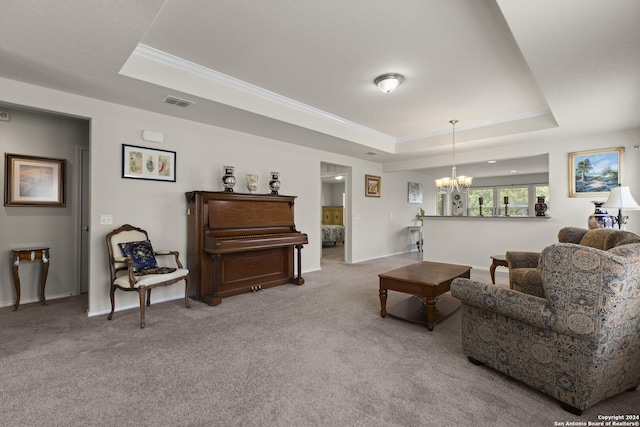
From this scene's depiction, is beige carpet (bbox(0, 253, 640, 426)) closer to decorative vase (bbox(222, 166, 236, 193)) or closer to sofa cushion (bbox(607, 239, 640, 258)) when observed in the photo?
sofa cushion (bbox(607, 239, 640, 258))

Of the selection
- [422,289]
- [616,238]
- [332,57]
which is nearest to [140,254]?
[332,57]

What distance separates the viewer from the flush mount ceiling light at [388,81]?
10.3 feet

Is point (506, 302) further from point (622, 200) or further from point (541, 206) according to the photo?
point (541, 206)

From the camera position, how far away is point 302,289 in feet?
14.0

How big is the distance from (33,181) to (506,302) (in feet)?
16.6

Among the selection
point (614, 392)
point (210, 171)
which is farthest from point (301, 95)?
point (614, 392)

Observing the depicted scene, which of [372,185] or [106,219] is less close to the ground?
[372,185]

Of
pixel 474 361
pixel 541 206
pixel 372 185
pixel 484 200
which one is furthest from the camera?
pixel 484 200

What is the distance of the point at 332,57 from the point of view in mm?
2842

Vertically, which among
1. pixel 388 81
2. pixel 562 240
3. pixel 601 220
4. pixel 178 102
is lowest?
pixel 562 240

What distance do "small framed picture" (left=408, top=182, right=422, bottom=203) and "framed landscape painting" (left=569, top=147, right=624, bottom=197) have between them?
3873 mm

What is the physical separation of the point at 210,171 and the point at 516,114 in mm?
4597

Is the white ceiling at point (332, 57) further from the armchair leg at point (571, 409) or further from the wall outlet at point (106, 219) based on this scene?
the armchair leg at point (571, 409)

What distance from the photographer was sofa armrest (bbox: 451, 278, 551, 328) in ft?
5.55
